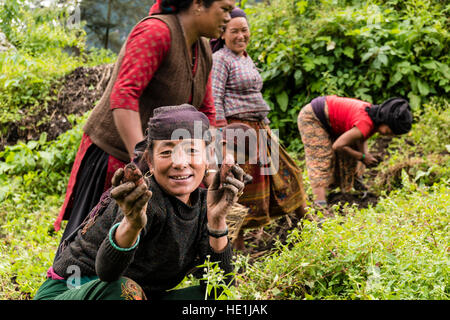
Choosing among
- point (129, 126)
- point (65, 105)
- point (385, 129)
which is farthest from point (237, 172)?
point (65, 105)

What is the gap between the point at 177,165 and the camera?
5.50ft

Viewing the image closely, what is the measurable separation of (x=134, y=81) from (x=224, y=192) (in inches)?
25.9

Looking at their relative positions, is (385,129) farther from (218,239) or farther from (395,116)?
(218,239)

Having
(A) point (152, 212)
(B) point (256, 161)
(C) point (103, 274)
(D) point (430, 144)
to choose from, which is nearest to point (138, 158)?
(A) point (152, 212)

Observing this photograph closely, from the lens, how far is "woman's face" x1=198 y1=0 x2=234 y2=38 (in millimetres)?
2088

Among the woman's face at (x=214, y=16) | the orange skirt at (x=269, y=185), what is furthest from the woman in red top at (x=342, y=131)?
the woman's face at (x=214, y=16)

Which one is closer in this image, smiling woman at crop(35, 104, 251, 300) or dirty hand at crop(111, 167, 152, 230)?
dirty hand at crop(111, 167, 152, 230)

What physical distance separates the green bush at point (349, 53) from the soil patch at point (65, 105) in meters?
2.21

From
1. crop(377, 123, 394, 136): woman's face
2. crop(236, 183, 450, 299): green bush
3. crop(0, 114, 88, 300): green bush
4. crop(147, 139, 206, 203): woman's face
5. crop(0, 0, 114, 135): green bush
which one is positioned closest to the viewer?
crop(236, 183, 450, 299): green bush

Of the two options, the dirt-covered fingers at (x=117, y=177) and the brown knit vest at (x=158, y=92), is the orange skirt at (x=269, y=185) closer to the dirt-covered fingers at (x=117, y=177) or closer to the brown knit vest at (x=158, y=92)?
the brown knit vest at (x=158, y=92)

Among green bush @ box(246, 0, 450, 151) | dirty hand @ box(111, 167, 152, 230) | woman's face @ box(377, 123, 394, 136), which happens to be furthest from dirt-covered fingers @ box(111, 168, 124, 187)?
green bush @ box(246, 0, 450, 151)

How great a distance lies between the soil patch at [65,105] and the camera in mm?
6070

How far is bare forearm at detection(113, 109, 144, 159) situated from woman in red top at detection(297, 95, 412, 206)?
2406 mm

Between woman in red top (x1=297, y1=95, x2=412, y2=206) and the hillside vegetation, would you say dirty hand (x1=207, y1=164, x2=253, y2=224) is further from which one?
woman in red top (x1=297, y1=95, x2=412, y2=206)
